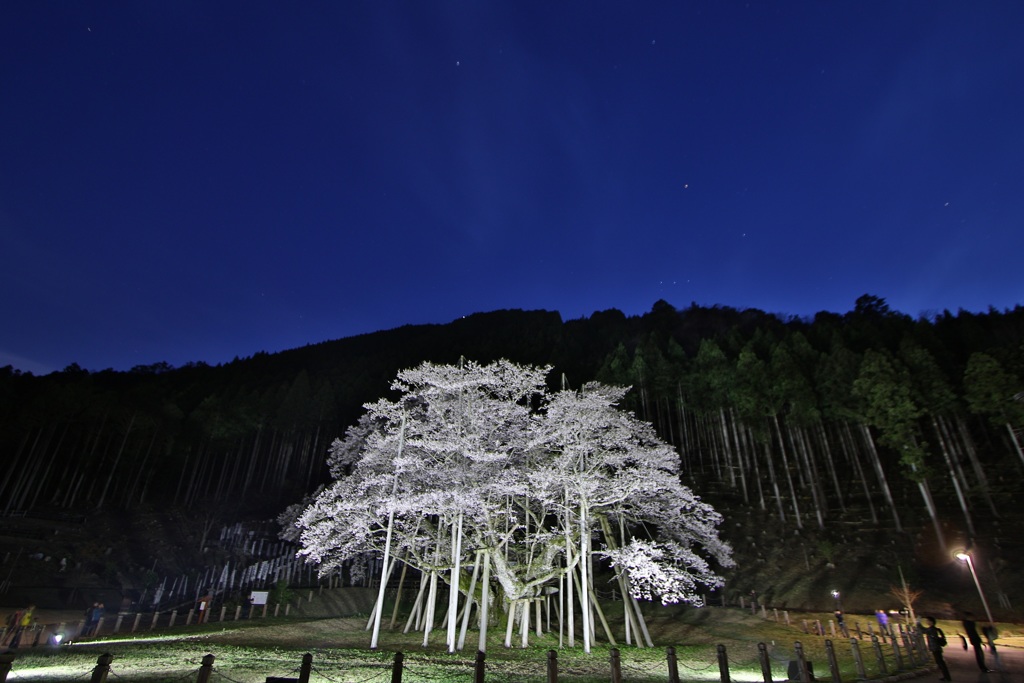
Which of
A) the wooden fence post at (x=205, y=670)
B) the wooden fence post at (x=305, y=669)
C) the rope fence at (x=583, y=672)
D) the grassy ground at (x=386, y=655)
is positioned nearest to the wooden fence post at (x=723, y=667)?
the rope fence at (x=583, y=672)

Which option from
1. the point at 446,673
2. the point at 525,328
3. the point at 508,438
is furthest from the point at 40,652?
the point at 525,328

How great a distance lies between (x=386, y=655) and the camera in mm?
14023

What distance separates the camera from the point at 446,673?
11195 mm

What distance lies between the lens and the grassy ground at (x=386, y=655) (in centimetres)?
1061

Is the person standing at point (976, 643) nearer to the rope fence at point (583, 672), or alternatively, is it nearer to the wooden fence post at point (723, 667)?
the rope fence at point (583, 672)

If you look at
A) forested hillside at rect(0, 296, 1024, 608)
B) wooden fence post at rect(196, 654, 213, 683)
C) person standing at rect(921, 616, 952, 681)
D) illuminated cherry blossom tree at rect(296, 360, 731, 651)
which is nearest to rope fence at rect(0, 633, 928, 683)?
wooden fence post at rect(196, 654, 213, 683)

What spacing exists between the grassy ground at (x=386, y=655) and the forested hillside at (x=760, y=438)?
1128cm

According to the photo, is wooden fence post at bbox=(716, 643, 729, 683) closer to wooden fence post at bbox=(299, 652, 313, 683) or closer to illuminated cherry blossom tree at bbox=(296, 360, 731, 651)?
wooden fence post at bbox=(299, 652, 313, 683)

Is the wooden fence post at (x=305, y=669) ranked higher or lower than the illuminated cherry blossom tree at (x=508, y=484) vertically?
lower

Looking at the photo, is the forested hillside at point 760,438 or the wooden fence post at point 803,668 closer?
the wooden fence post at point 803,668

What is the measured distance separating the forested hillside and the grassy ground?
1128cm

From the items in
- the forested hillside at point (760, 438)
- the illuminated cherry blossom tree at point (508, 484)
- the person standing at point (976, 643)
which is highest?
the forested hillside at point (760, 438)

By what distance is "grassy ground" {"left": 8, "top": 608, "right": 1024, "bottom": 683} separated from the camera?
10.6 metres

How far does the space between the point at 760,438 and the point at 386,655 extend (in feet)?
110
